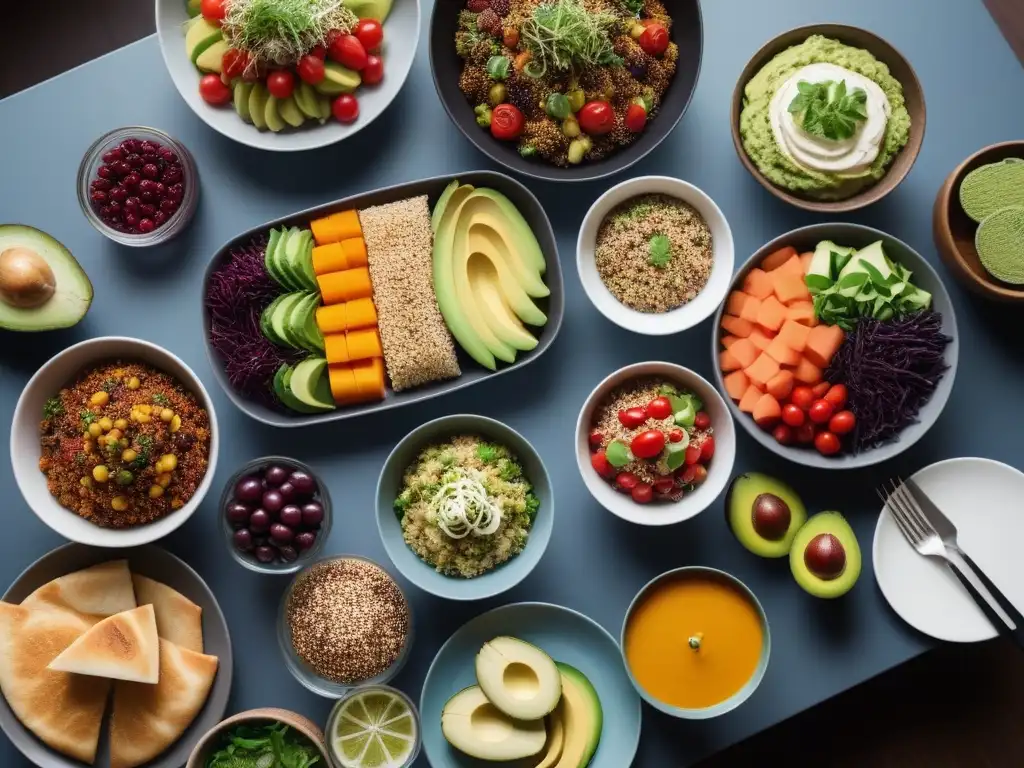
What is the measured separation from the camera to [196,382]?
7.31 ft

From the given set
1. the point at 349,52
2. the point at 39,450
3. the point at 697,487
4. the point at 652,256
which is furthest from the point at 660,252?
the point at 39,450

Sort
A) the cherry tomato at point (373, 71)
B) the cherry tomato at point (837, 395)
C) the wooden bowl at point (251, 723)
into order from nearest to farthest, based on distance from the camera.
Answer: the wooden bowl at point (251, 723) → the cherry tomato at point (837, 395) → the cherry tomato at point (373, 71)

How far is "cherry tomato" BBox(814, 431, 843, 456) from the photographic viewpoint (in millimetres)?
2250

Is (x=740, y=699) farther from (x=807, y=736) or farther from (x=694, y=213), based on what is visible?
(x=694, y=213)

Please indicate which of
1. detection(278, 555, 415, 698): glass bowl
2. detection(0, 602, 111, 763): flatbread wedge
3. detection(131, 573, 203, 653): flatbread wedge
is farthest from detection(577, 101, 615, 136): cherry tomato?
detection(0, 602, 111, 763): flatbread wedge

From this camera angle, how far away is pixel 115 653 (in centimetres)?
218

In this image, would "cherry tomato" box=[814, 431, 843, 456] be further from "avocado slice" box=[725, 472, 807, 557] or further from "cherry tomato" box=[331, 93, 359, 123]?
"cherry tomato" box=[331, 93, 359, 123]

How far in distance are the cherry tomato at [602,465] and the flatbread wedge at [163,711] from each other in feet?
3.66

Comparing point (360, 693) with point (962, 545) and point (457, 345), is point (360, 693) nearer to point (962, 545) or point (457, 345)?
point (457, 345)

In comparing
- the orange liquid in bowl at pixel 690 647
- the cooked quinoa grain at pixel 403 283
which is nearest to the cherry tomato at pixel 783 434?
the orange liquid in bowl at pixel 690 647

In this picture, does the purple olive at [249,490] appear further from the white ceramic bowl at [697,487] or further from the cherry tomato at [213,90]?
the cherry tomato at [213,90]

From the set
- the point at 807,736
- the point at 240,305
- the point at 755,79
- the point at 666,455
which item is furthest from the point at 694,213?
the point at 807,736

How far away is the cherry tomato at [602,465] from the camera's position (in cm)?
227

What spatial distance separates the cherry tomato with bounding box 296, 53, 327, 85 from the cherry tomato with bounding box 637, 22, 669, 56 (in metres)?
0.86
